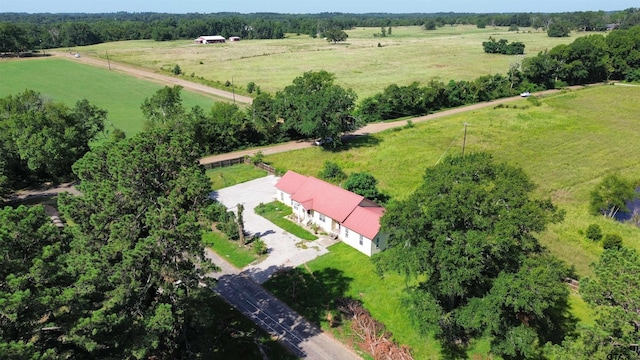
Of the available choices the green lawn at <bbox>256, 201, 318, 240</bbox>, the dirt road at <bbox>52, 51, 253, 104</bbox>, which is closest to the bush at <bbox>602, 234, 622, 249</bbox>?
the green lawn at <bbox>256, 201, 318, 240</bbox>

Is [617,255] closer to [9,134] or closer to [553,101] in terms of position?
[9,134]

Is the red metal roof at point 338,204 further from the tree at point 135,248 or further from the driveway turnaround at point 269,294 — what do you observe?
the tree at point 135,248

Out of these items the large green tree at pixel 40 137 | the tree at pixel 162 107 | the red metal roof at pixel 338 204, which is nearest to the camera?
the red metal roof at pixel 338 204

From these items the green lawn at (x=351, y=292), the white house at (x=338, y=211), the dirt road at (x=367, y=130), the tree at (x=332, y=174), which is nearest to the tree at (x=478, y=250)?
the green lawn at (x=351, y=292)

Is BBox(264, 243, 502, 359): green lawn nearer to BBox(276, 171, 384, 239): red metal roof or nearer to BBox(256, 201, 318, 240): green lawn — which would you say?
BBox(276, 171, 384, 239): red metal roof

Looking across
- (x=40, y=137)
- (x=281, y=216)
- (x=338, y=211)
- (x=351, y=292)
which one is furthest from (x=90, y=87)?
(x=351, y=292)

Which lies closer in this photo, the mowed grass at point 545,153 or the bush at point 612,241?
the bush at point 612,241

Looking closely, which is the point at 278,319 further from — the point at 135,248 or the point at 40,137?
the point at 40,137

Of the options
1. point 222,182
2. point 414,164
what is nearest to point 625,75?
point 414,164
